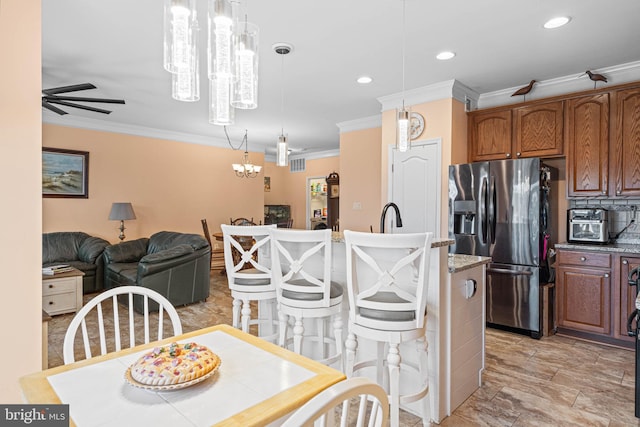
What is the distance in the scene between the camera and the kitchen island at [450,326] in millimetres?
2070

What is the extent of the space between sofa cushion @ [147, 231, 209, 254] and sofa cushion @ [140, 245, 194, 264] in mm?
143

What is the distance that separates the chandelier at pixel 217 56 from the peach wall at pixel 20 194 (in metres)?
0.91

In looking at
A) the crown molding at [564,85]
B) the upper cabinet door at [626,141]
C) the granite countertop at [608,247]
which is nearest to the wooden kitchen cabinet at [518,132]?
the crown molding at [564,85]

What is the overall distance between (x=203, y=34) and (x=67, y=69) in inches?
70.3

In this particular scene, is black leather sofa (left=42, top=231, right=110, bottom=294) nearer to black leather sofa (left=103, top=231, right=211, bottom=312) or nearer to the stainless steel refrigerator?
black leather sofa (left=103, top=231, right=211, bottom=312)

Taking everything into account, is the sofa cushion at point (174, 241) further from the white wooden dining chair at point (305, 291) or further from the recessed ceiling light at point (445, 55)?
the recessed ceiling light at point (445, 55)

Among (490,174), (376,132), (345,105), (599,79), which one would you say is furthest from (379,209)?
(599,79)

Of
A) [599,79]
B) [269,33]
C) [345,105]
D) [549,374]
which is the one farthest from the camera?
[345,105]

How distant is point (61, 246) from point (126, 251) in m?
0.92

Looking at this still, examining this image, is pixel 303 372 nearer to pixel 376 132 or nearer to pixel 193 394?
pixel 193 394

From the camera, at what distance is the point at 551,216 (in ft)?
12.9

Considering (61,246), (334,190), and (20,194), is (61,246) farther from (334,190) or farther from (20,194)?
(334,190)

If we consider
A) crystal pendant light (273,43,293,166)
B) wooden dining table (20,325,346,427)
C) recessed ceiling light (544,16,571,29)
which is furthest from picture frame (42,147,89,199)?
recessed ceiling light (544,16,571,29)

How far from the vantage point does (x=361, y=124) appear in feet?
18.7
